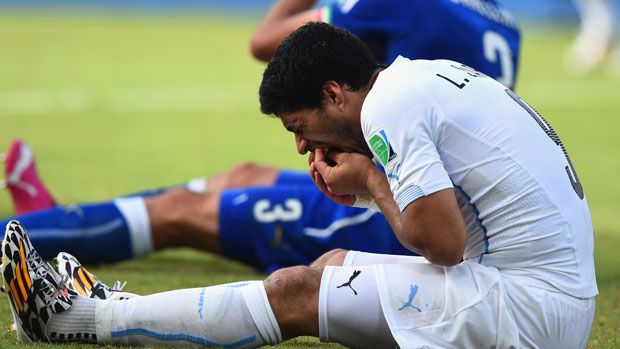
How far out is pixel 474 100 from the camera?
11.6 ft

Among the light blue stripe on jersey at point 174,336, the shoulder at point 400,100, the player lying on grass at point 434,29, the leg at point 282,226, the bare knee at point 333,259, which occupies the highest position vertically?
the shoulder at point 400,100

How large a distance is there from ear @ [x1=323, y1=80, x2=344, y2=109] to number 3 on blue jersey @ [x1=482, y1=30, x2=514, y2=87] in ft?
6.98

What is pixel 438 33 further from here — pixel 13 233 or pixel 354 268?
pixel 13 233

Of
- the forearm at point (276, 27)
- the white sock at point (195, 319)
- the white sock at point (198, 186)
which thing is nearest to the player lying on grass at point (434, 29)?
the forearm at point (276, 27)

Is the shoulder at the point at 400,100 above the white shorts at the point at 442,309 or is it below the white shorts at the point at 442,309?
above

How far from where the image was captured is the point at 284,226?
5.57 m

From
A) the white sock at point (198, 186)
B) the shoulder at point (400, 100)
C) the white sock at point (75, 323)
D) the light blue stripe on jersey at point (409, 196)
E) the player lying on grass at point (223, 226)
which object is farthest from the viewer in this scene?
the white sock at point (198, 186)

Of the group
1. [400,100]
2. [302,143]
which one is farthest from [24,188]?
[400,100]

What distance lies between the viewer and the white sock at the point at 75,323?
12.0 ft

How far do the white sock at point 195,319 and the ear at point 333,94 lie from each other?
61 cm

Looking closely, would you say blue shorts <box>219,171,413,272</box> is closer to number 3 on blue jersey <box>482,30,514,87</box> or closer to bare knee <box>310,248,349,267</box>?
number 3 on blue jersey <box>482,30,514,87</box>

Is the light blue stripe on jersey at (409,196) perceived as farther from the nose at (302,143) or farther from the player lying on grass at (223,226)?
the player lying on grass at (223,226)

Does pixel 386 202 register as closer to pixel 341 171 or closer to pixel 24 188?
pixel 341 171

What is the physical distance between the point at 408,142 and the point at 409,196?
0.53 ft
